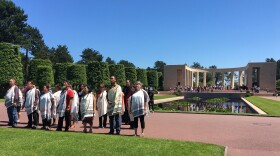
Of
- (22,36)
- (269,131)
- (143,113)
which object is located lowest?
(269,131)

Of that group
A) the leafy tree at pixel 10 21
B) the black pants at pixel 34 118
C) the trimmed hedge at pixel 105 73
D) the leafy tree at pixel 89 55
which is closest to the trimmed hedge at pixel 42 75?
the trimmed hedge at pixel 105 73

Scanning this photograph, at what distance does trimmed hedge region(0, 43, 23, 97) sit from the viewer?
102 feet

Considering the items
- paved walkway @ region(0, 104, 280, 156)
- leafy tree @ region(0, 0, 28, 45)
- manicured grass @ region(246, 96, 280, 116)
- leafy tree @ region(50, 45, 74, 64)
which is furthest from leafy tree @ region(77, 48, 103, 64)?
paved walkway @ region(0, 104, 280, 156)

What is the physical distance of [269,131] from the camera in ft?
36.4

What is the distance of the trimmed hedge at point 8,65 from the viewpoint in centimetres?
3108

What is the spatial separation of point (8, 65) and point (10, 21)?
91.6ft

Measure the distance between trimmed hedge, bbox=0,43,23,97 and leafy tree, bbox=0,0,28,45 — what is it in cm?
2537

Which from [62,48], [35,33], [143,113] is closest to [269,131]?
[143,113]

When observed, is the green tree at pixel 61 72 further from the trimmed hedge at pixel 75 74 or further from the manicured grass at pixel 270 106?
the manicured grass at pixel 270 106

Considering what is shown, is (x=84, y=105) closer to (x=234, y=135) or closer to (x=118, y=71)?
(x=234, y=135)

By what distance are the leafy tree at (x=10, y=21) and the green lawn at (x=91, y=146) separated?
5188 cm

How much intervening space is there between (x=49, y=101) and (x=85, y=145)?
3646mm

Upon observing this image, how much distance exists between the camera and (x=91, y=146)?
711cm

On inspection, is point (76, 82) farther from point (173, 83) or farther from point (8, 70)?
point (173, 83)
